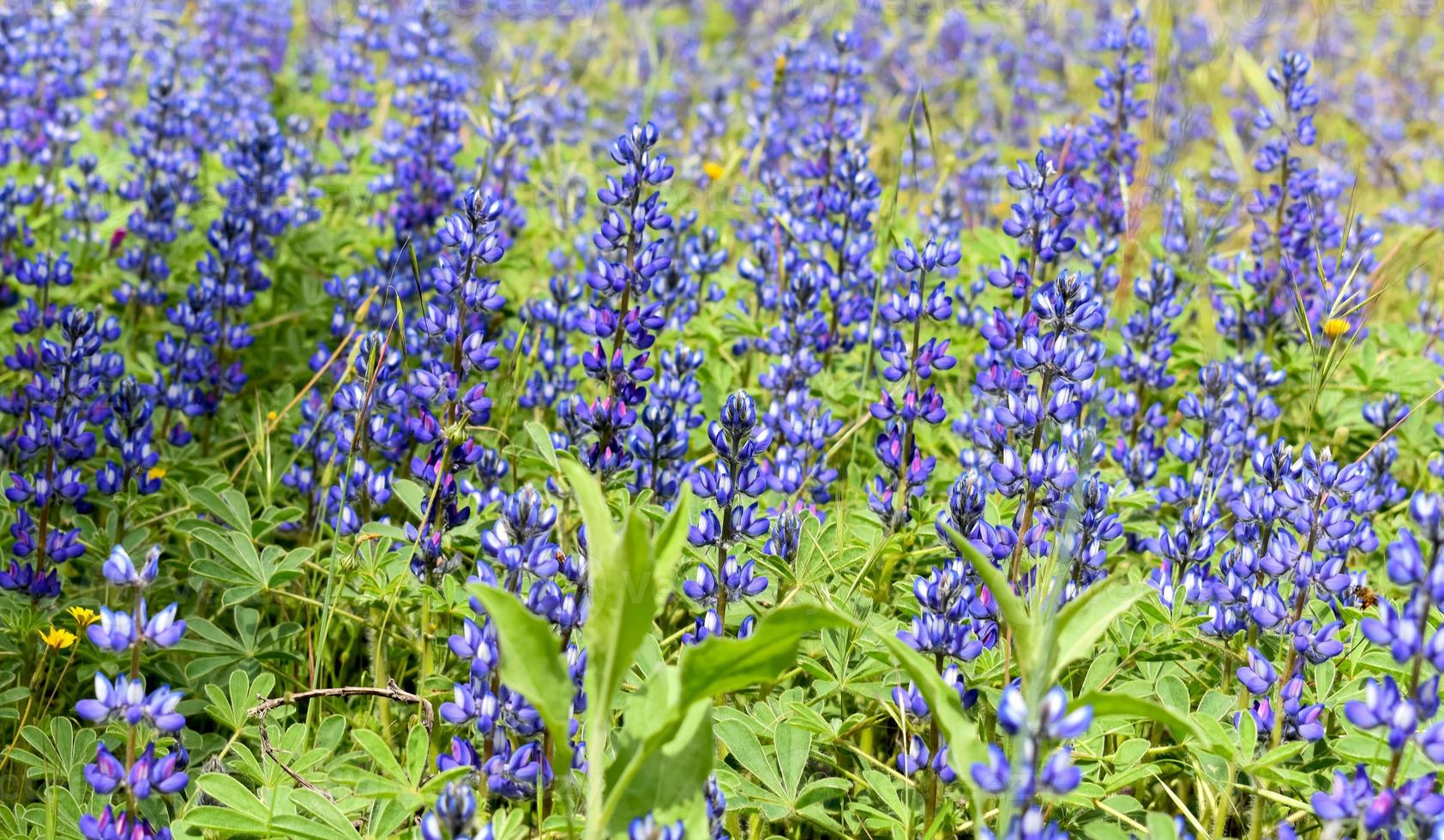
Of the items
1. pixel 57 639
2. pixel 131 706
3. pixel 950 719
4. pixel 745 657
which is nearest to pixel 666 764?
pixel 745 657

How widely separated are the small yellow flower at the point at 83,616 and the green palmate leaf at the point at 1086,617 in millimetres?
1753

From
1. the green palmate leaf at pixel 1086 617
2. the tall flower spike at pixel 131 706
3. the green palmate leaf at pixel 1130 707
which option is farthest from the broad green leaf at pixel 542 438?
the green palmate leaf at pixel 1130 707

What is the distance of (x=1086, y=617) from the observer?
72.9 inches

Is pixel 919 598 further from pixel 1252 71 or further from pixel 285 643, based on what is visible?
pixel 1252 71

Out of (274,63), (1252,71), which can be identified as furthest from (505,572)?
(274,63)

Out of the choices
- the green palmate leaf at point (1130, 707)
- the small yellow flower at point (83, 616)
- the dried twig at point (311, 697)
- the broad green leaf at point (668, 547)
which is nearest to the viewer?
the green palmate leaf at point (1130, 707)

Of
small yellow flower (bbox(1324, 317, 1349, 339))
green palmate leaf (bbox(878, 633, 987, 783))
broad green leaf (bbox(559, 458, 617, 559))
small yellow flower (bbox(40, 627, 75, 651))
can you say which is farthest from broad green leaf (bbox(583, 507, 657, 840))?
small yellow flower (bbox(1324, 317, 1349, 339))

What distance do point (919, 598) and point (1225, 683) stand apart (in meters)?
0.63

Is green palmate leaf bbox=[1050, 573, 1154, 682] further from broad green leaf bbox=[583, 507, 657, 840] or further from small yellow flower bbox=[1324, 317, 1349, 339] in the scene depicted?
small yellow flower bbox=[1324, 317, 1349, 339]

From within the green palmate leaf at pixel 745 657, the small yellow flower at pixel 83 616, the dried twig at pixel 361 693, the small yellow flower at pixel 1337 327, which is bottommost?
the green palmate leaf at pixel 745 657

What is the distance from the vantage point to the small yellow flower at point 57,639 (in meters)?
2.41

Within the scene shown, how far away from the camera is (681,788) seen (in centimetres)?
186

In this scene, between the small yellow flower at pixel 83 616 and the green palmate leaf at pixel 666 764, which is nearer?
the green palmate leaf at pixel 666 764

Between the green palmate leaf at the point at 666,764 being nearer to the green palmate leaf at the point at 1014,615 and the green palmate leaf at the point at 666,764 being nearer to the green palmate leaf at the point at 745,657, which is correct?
the green palmate leaf at the point at 745,657
